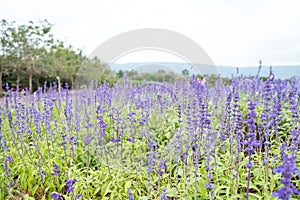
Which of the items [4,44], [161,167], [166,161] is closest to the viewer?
[161,167]

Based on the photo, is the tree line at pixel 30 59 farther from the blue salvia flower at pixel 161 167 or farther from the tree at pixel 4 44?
the blue salvia flower at pixel 161 167

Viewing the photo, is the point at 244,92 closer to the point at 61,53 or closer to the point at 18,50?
the point at 18,50

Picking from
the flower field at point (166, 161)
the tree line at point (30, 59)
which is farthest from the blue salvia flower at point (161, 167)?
the tree line at point (30, 59)

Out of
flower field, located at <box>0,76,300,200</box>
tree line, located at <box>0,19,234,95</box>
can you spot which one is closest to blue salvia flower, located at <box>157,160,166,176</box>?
flower field, located at <box>0,76,300,200</box>

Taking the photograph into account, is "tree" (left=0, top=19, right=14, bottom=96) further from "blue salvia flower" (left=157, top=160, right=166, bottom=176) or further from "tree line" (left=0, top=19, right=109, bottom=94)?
"blue salvia flower" (left=157, top=160, right=166, bottom=176)

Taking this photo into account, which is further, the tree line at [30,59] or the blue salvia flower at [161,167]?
the tree line at [30,59]

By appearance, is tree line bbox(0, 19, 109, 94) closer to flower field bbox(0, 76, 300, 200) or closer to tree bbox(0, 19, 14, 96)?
tree bbox(0, 19, 14, 96)

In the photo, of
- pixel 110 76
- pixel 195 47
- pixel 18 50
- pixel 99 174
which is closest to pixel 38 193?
pixel 99 174

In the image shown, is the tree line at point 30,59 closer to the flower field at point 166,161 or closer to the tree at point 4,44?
the tree at point 4,44

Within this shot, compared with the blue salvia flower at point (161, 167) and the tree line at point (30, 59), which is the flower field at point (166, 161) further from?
the tree line at point (30, 59)

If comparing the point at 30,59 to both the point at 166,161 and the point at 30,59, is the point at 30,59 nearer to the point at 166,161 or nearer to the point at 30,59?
the point at 30,59

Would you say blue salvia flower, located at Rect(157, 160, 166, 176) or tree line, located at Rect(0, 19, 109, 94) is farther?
tree line, located at Rect(0, 19, 109, 94)

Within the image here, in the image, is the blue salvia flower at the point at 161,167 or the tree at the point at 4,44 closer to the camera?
the blue salvia flower at the point at 161,167

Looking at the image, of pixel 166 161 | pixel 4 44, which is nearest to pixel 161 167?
pixel 166 161
